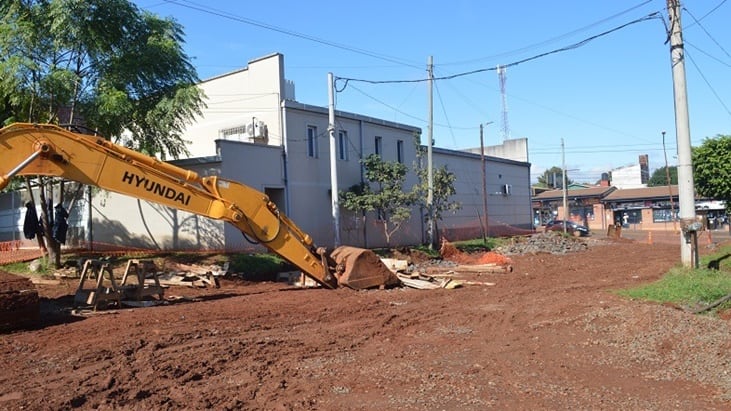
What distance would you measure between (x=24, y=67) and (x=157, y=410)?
42.5 feet

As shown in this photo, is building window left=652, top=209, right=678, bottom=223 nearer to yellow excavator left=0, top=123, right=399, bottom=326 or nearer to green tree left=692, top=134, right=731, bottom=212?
green tree left=692, top=134, right=731, bottom=212

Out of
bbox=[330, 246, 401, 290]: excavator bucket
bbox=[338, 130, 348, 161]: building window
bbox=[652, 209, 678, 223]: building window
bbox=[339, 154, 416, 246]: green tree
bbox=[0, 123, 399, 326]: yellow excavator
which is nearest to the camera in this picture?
bbox=[0, 123, 399, 326]: yellow excavator

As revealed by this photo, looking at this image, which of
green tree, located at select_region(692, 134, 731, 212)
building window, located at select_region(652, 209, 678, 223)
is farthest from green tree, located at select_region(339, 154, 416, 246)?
building window, located at select_region(652, 209, 678, 223)

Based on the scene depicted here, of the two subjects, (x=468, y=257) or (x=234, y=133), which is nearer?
(x=468, y=257)

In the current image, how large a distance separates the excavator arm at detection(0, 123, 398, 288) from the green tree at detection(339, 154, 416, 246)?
10.8 m

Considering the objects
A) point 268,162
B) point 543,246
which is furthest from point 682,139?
point 543,246

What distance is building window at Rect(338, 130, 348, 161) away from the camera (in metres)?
28.3

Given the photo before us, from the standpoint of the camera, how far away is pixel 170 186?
11852mm

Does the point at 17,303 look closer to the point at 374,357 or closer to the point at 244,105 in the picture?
the point at 374,357

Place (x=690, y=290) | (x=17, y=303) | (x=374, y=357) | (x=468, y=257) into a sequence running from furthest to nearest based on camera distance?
(x=468, y=257), (x=690, y=290), (x=17, y=303), (x=374, y=357)

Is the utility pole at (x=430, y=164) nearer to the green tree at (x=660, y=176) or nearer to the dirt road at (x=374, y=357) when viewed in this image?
the dirt road at (x=374, y=357)

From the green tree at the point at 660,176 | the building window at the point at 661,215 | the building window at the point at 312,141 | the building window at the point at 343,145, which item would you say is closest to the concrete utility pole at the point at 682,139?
the building window at the point at 312,141

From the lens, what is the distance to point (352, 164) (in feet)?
94.9

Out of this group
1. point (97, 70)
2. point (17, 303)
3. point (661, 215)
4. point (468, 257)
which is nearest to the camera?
point (17, 303)
